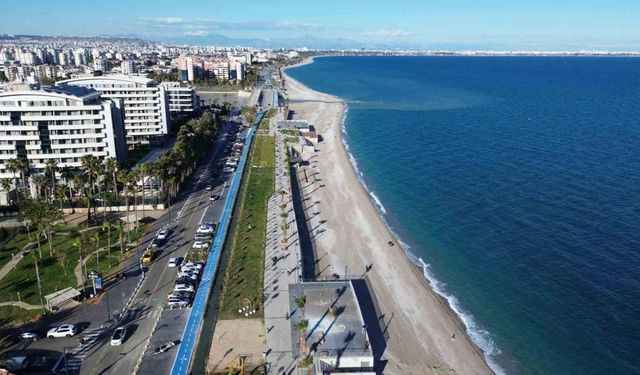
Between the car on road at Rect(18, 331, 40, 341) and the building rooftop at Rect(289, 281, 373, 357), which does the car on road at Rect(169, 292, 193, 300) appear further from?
the car on road at Rect(18, 331, 40, 341)

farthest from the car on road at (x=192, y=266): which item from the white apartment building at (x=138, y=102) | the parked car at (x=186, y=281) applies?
the white apartment building at (x=138, y=102)

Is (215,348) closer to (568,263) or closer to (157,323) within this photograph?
(157,323)

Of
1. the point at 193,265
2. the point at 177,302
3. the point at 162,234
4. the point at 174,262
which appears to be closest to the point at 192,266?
the point at 193,265

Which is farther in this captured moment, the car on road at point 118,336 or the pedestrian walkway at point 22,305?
the pedestrian walkway at point 22,305

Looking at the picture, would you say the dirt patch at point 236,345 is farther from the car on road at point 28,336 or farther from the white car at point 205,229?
the white car at point 205,229

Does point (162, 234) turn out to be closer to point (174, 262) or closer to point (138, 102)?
point (174, 262)
